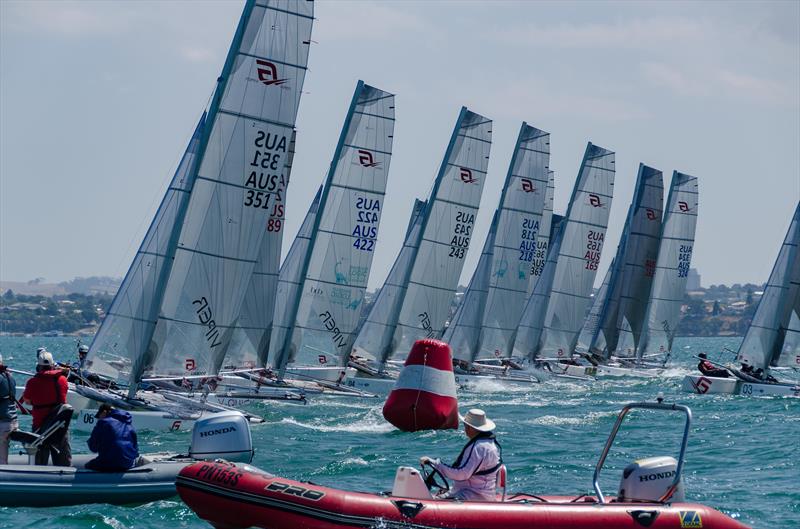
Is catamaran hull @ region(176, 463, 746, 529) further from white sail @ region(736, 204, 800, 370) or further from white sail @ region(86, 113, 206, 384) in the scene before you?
white sail @ region(736, 204, 800, 370)

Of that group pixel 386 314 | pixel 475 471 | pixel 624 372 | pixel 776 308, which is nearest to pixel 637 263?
pixel 624 372

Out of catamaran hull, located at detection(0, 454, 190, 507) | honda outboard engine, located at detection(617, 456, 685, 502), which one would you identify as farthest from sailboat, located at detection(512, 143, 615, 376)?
honda outboard engine, located at detection(617, 456, 685, 502)

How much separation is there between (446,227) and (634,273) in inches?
571

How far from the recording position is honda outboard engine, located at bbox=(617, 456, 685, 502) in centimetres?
1302

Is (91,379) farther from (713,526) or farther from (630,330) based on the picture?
(630,330)

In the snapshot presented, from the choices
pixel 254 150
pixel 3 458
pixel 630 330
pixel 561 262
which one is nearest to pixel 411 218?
pixel 561 262

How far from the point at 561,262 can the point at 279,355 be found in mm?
16246

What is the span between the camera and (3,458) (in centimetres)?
1442

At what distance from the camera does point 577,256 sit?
4475 cm

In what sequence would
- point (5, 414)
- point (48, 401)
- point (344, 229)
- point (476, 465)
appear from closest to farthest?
point (476, 465), point (5, 414), point (48, 401), point (344, 229)

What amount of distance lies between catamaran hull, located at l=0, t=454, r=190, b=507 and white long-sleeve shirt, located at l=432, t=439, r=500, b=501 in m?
3.45

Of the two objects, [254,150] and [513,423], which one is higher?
[254,150]

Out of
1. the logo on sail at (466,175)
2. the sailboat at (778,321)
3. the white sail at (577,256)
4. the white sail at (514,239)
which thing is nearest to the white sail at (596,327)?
the white sail at (577,256)

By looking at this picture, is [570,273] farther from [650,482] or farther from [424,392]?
[650,482]
